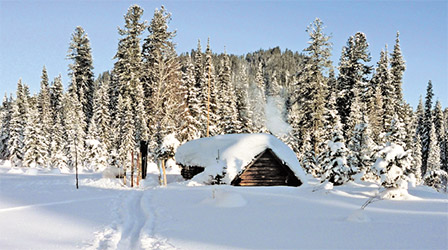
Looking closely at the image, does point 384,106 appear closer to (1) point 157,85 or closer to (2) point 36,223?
(1) point 157,85

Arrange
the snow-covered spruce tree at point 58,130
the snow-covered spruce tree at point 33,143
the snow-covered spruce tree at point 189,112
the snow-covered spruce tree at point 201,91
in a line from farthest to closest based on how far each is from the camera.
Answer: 1. the snow-covered spruce tree at point 201,91
2. the snow-covered spruce tree at point 58,130
3. the snow-covered spruce tree at point 33,143
4. the snow-covered spruce tree at point 189,112

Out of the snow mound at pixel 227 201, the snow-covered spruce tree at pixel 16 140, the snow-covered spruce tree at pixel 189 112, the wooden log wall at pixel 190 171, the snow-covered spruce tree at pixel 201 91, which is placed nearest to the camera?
the snow mound at pixel 227 201

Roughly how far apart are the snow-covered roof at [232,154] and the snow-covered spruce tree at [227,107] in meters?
18.4

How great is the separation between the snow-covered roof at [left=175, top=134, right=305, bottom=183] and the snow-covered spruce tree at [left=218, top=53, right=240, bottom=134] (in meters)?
18.4

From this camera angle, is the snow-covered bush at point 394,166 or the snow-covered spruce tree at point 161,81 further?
the snow-covered spruce tree at point 161,81

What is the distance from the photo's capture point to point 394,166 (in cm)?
1297

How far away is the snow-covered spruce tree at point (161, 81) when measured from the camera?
32.2m

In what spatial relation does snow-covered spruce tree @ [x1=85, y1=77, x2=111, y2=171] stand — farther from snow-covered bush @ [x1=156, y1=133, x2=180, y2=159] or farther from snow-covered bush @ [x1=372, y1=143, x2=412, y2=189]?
snow-covered bush @ [x1=372, y1=143, x2=412, y2=189]

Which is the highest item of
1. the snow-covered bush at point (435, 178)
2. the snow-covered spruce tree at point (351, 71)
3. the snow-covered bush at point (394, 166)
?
the snow-covered spruce tree at point (351, 71)

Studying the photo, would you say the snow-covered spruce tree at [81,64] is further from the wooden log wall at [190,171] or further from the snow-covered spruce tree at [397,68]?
the snow-covered spruce tree at [397,68]

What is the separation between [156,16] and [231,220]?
102 ft

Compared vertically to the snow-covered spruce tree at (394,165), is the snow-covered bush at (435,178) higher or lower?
lower

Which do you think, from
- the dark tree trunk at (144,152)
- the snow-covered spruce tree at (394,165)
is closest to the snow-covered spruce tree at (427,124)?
the snow-covered spruce tree at (394,165)

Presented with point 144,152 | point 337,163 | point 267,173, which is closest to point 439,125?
point 337,163
